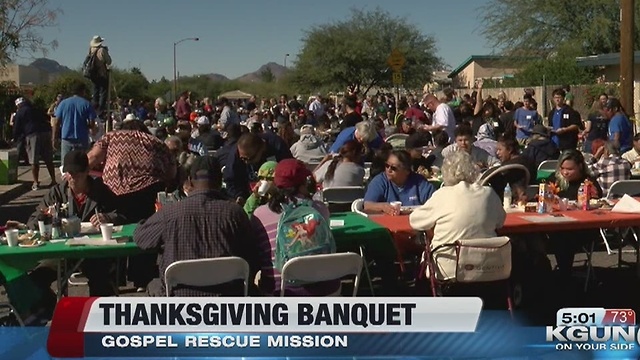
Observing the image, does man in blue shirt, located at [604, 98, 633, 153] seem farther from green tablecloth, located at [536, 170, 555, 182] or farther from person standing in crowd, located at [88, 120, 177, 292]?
person standing in crowd, located at [88, 120, 177, 292]

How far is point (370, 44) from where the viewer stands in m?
50.4

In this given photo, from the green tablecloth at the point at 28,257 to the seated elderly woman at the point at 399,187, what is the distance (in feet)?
7.59

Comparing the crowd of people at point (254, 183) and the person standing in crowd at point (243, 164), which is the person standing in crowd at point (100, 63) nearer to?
the crowd of people at point (254, 183)

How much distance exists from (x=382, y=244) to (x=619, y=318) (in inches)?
71.0

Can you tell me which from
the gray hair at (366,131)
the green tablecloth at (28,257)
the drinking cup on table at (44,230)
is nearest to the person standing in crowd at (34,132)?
the gray hair at (366,131)

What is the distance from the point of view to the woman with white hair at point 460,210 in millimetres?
5402

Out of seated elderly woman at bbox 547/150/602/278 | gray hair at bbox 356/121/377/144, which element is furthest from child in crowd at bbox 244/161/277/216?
gray hair at bbox 356/121/377/144

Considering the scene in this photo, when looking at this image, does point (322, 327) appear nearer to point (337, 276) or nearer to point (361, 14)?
point (337, 276)

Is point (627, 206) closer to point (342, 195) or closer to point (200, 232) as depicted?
point (342, 195)

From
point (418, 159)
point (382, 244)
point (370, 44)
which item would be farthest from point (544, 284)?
point (370, 44)

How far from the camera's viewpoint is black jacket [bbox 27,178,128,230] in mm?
6184

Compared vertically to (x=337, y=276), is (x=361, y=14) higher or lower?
higher

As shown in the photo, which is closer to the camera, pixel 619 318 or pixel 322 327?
pixel 322 327

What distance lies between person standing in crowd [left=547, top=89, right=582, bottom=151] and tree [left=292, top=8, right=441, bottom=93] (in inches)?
1440
